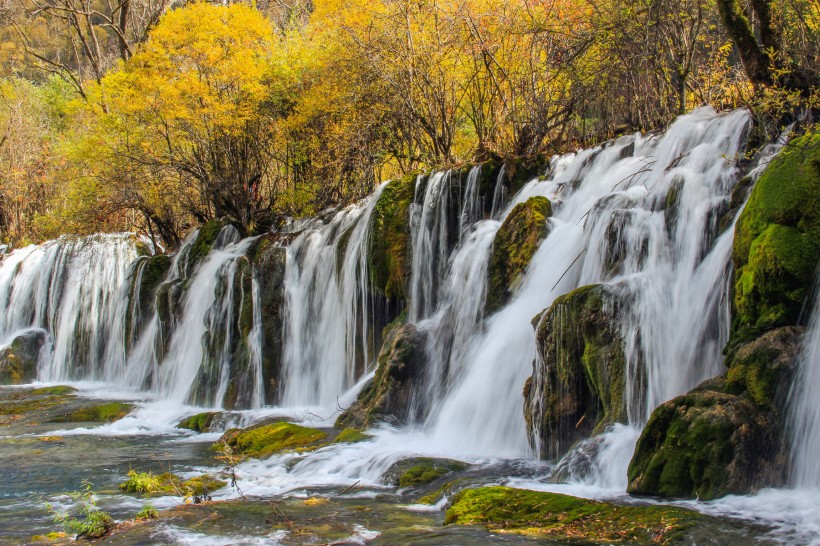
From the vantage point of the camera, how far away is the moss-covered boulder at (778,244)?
22.9 ft

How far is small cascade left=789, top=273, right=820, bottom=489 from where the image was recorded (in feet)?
20.3

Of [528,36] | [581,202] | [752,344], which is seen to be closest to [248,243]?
[528,36]

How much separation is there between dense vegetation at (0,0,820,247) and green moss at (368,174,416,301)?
199 cm

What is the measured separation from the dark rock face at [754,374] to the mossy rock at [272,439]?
5.30 metres

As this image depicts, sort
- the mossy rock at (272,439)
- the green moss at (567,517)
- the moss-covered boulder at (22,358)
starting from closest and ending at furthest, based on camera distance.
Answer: the green moss at (567,517) < the mossy rock at (272,439) < the moss-covered boulder at (22,358)

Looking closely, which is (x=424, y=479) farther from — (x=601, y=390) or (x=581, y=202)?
(x=581, y=202)

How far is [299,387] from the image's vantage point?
51.4 feet

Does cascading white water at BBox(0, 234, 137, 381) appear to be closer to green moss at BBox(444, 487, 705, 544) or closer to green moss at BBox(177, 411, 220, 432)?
green moss at BBox(177, 411, 220, 432)

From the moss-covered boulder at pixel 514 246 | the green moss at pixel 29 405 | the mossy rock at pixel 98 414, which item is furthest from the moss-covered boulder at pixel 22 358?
the moss-covered boulder at pixel 514 246

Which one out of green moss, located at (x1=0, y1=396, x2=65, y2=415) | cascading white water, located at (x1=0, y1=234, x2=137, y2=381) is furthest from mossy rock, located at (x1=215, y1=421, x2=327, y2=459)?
cascading white water, located at (x1=0, y1=234, x2=137, y2=381)

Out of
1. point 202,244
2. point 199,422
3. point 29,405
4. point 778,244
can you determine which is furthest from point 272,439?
point 202,244

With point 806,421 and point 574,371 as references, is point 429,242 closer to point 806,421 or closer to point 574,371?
point 574,371

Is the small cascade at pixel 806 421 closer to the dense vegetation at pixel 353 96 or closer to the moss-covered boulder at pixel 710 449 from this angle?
the moss-covered boulder at pixel 710 449

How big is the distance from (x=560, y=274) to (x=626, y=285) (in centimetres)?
187
